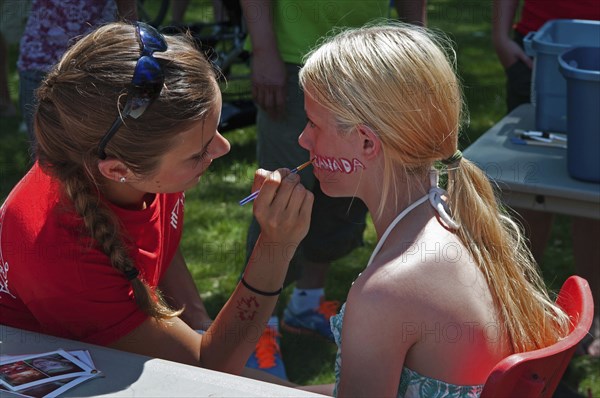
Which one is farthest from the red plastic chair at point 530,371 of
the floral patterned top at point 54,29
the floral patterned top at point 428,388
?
the floral patterned top at point 54,29

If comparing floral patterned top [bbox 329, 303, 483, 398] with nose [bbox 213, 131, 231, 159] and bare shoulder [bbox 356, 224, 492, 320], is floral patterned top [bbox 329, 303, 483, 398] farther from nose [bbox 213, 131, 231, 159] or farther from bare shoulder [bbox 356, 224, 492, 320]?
nose [bbox 213, 131, 231, 159]

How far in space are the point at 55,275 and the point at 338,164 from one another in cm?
64

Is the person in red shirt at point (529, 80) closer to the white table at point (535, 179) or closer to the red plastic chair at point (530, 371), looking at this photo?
the white table at point (535, 179)

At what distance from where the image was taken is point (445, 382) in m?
1.51

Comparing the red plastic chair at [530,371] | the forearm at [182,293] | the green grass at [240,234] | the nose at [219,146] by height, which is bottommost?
the green grass at [240,234]

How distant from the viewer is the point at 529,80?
3457mm

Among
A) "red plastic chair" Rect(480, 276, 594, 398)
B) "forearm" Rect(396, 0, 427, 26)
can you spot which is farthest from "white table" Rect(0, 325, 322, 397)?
"forearm" Rect(396, 0, 427, 26)

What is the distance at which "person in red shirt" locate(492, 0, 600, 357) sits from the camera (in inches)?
123

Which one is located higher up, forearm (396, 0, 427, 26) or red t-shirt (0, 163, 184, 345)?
forearm (396, 0, 427, 26)

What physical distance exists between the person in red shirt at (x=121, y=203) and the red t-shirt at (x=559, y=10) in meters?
1.82

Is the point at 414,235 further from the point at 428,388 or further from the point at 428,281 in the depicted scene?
the point at 428,388

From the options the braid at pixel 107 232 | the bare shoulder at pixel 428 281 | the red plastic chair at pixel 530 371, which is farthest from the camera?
the braid at pixel 107 232

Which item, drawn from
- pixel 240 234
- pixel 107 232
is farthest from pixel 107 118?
pixel 240 234

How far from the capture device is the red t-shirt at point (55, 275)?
1783 millimetres
